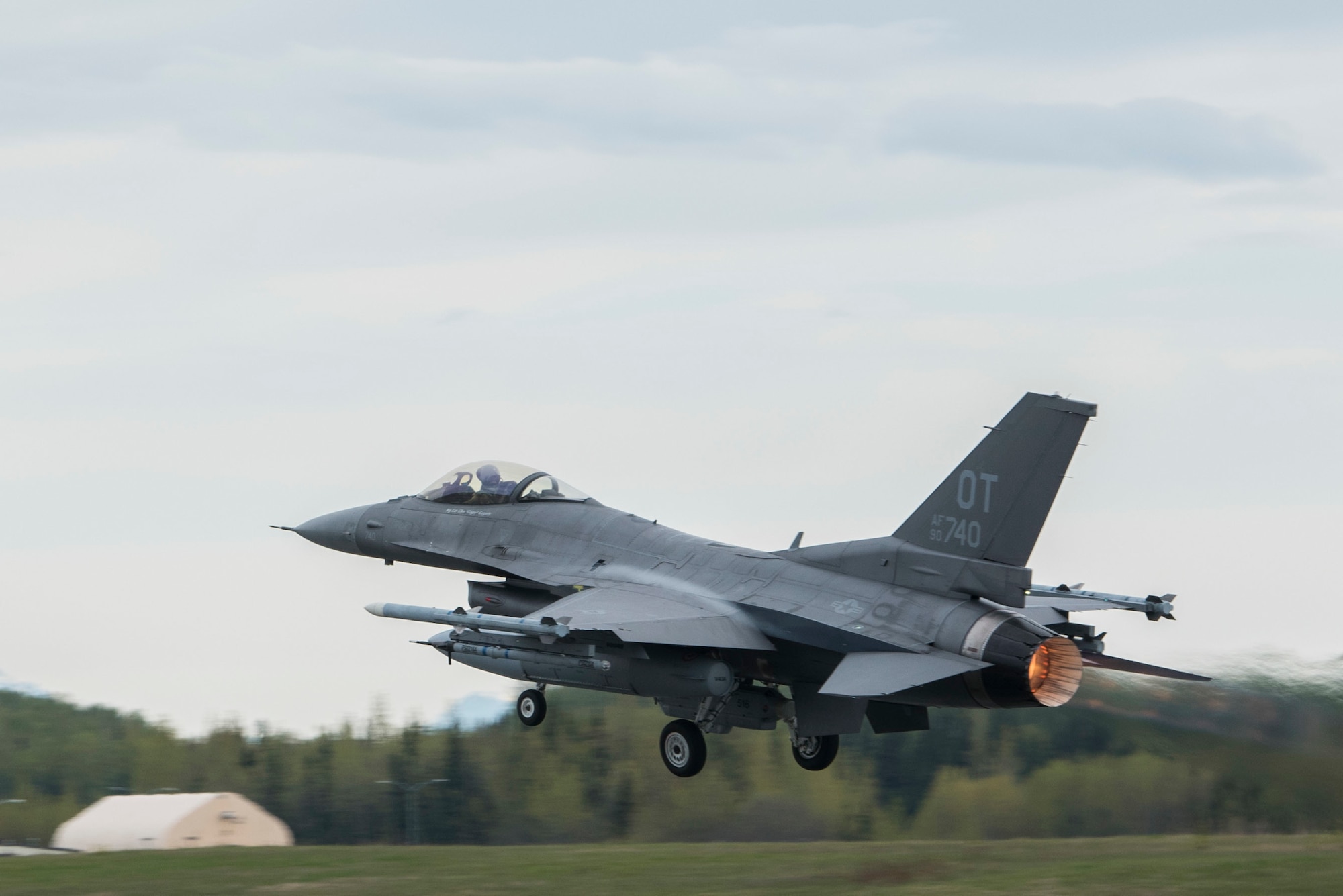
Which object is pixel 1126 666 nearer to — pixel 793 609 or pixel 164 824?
pixel 793 609

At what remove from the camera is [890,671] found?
1705 cm

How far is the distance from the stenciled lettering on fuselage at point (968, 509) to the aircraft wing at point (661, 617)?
8.20 ft

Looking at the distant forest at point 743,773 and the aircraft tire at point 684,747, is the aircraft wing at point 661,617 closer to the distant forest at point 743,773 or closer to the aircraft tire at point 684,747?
the aircraft tire at point 684,747

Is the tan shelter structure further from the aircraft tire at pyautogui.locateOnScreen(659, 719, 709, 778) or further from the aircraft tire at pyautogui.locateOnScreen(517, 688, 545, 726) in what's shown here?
the aircraft tire at pyautogui.locateOnScreen(659, 719, 709, 778)

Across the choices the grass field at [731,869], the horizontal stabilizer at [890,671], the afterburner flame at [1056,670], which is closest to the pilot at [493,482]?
the grass field at [731,869]

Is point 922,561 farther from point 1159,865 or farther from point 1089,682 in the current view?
point 1089,682

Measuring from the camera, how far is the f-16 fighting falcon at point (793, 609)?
1748 cm

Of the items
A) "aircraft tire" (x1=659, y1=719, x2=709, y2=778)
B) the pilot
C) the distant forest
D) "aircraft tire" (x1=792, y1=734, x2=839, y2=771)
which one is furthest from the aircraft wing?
the distant forest

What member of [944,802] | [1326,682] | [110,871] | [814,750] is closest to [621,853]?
[814,750]

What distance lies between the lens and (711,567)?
66.4ft

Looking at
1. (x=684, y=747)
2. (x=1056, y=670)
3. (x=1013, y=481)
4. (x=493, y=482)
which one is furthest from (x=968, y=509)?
(x=493, y=482)

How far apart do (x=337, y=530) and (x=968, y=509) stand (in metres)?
10.1

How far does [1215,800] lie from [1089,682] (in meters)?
2.85

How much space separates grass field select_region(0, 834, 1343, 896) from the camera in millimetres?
16500
